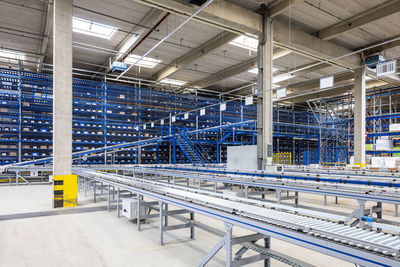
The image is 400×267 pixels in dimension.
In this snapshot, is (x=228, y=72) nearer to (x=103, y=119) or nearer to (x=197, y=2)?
(x=103, y=119)

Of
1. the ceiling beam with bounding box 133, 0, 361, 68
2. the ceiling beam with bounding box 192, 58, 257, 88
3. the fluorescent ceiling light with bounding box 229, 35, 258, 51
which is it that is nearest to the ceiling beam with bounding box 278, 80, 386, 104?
the ceiling beam with bounding box 192, 58, 257, 88

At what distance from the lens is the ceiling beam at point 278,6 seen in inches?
378

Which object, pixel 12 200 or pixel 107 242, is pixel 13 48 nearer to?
pixel 12 200

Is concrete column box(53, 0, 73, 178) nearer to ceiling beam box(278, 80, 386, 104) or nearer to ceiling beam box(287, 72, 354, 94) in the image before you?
ceiling beam box(278, 80, 386, 104)

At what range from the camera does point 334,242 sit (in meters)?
1.91

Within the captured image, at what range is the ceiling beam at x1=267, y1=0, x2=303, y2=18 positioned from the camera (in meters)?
9.60

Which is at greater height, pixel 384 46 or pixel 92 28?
pixel 92 28

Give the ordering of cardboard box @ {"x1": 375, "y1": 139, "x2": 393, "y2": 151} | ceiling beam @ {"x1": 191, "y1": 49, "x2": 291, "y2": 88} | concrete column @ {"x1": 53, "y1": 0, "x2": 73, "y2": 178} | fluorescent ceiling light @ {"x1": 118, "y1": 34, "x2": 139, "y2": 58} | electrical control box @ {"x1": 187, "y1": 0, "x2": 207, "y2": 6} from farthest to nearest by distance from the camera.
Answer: cardboard box @ {"x1": 375, "y1": 139, "x2": 393, "y2": 151}
ceiling beam @ {"x1": 191, "y1": 49, "x2": 291, "y2": 88}
fluorescent ceiling light @ {"x1": 118, "y1": 34, "x2": 139, "y2": 58}
electrical control box @ {"x1": 187, "y1": 0, "x2": 207, "y2": 6}
concrete column @ {"x1": 53, "y1": 0, "x2": 73, "y2": 178}

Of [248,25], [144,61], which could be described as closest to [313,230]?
A: [248,25]

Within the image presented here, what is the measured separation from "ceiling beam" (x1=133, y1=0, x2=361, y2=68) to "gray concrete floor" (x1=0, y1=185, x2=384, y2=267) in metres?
6.67

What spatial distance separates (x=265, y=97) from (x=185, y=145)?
6.57 metres

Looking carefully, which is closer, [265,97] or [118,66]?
[265,97]

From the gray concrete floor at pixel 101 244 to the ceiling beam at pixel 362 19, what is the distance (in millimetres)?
10294

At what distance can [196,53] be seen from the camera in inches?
561
